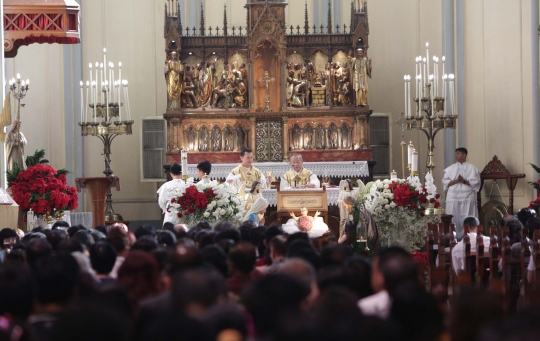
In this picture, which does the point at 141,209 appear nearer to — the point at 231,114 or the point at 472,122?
the point at 231,114

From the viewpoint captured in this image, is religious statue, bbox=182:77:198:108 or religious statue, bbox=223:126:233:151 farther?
religious statue, bbox=223:126:233:151

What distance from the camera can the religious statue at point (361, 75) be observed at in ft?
61.5

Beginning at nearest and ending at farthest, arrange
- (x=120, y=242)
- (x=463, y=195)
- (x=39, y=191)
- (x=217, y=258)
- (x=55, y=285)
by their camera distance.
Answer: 1. (x=55, y=285)
2. (x=217, y=258)
3. (x=120, y=242)
4. (x=39, y=191)
5. (x=463, y=195)

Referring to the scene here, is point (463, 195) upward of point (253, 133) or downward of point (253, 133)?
downward

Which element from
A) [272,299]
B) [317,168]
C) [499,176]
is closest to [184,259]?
[272,299]

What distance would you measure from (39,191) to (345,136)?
8060mm

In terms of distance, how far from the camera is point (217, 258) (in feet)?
20.9

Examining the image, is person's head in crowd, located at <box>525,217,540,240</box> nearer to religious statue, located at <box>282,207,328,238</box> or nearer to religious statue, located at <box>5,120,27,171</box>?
religious statue, located at <box>282,207,328,238</box>

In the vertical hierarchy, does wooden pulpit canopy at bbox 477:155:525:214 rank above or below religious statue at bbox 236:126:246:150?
below

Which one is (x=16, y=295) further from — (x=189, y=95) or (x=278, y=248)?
(x=189, y=95)

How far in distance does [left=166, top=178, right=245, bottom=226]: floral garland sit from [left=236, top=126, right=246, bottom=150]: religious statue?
5.31 meters

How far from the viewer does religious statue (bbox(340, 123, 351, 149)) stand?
62.7ft

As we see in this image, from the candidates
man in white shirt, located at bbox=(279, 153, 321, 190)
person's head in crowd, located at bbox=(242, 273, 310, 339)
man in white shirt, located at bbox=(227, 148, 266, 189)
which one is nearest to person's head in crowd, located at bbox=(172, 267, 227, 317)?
person's head in crowd, located at bbox=(242, 273, 310, 339)

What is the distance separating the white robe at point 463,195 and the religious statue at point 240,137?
14.0 ft
